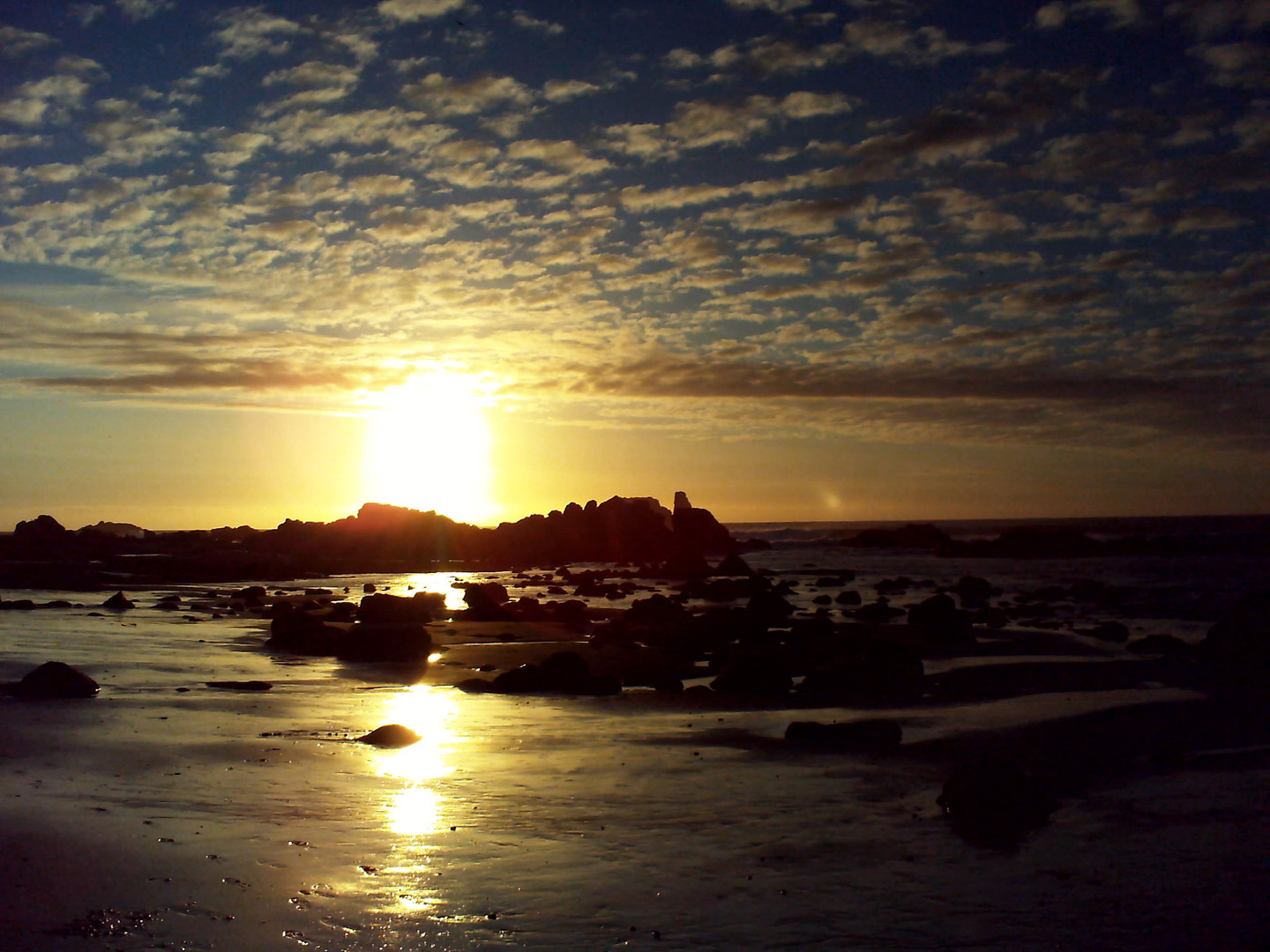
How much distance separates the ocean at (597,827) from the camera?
707cm

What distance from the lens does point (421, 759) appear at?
12422 mm

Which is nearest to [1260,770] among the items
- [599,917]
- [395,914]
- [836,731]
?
[836,731]

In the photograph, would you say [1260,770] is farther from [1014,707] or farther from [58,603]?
[58,603]

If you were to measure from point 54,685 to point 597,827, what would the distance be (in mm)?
11819

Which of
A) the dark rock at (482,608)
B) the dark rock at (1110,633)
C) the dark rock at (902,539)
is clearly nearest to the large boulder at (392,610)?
the dark rock at (482,608)

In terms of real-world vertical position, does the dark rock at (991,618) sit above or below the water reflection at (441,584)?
below

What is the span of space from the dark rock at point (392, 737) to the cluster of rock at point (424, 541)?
6121 cm

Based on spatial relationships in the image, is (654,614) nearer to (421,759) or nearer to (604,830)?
(421,759)

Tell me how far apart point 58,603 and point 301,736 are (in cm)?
2964

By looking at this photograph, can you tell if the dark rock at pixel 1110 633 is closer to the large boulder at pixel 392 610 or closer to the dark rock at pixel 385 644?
the dark rock at pixel 385 644

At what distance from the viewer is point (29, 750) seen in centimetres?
1230

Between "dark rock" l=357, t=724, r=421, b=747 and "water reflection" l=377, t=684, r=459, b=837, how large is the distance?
0.14 metres

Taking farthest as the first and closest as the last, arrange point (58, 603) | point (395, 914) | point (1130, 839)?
point (58, 603), point (1130, 839), point (395, 914)

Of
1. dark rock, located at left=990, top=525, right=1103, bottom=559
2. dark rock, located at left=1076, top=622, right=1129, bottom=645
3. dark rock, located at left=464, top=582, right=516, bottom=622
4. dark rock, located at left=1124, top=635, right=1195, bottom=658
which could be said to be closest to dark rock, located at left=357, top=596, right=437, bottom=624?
dark rock, located at left=464, top=582, right=516, bottom=622
